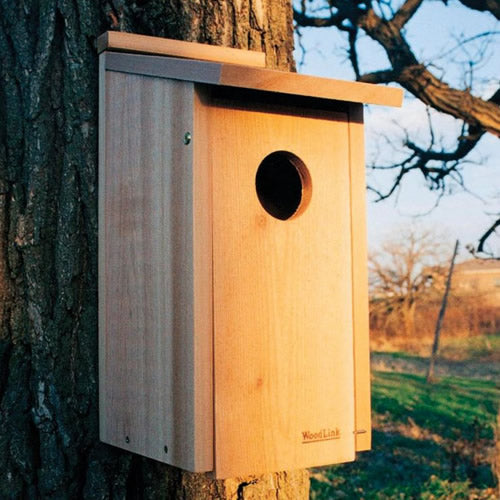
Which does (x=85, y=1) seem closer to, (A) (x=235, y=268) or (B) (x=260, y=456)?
(A) (x=235, y=268)

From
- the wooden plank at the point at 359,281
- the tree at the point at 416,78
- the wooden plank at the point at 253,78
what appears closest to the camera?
the wooden plank at the point at 253,78

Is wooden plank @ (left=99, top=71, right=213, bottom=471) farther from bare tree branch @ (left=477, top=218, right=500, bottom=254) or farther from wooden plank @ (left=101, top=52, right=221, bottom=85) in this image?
bare tree branch @ (left=477, top=218, right=500, bottom=254)

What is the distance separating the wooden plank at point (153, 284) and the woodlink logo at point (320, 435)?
0.25m

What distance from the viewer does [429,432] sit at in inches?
285

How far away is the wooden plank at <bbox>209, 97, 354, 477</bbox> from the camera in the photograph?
69.4 inches

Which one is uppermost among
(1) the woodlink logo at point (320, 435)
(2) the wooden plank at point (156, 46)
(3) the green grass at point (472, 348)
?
(2) the wooden plank at point (156, 46)

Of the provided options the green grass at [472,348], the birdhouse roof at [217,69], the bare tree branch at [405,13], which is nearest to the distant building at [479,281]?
the green grass at [472,348]

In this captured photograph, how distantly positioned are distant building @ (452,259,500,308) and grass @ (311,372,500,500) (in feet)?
2.76

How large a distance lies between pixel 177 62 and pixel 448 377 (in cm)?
643

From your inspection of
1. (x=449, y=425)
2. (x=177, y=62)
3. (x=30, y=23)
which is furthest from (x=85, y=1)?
(x=449, y=425)

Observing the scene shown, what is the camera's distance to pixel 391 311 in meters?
7.55

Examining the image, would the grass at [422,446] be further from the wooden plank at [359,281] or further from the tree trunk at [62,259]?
the wooden plank at [359,281]

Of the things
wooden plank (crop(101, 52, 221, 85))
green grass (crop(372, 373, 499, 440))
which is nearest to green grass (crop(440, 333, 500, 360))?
green grass (crop(372, 373, 499, 440))

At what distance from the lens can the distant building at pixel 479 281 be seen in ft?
24.1
